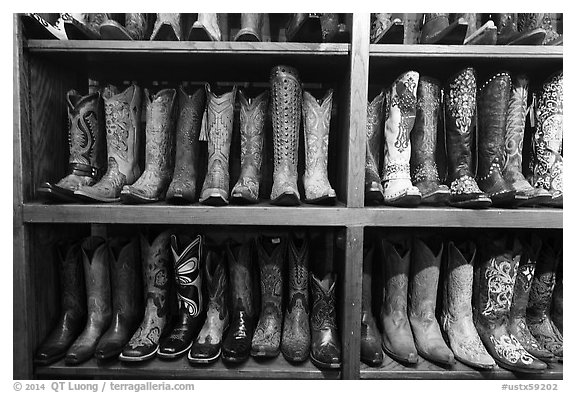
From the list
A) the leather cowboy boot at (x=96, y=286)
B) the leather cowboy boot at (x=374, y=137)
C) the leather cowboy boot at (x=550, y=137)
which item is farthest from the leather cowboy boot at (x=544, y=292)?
the leather cowboy boot at (x=96, y=286)

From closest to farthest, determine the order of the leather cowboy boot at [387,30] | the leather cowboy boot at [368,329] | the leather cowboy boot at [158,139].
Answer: the leather cowboy boot at [387,30] → the leather cowboy boot at [368,329] → the leather cowboy boot at [158,139]

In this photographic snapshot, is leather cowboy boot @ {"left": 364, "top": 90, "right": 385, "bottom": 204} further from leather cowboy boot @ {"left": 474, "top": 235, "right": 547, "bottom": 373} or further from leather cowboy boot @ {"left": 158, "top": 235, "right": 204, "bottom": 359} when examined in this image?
leather cowboy boot @ {"left": 158, "top": 235, "right": 204, "bottom": 359}

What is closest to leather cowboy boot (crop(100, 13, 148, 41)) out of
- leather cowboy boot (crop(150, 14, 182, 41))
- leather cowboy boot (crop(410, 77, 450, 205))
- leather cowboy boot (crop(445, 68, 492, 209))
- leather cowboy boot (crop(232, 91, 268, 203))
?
leather cowboy boot (crop(150, 14, 182, 41))

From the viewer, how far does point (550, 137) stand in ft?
5.05

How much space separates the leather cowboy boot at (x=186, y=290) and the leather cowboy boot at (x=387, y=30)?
1011mm

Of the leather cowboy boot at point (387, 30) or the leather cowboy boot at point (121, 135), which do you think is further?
the leather cowboy boot at point (121, 135)

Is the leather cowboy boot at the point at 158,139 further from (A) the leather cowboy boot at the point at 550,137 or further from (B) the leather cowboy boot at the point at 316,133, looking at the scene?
(A) the leather cowboy boot at the point at 550,137

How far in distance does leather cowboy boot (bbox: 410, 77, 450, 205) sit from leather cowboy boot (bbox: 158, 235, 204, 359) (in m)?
0.90

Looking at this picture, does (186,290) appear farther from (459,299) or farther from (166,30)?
(459,299)

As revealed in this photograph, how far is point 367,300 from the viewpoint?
1.63 m

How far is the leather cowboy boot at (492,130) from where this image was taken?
4.86 ft

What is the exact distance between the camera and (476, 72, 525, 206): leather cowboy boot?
4.86 feet

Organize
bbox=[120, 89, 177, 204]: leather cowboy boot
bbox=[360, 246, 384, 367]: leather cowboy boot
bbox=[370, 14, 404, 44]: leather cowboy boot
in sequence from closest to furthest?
bbox=[370, 14, 404, 44]: leather cowboy boot < bbox=[360, 246, 384, 367]: leather cowboy boot < bbox=[120, 89, 177, 204]: leather cowboy boot

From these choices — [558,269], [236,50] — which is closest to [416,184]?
[558,269]
